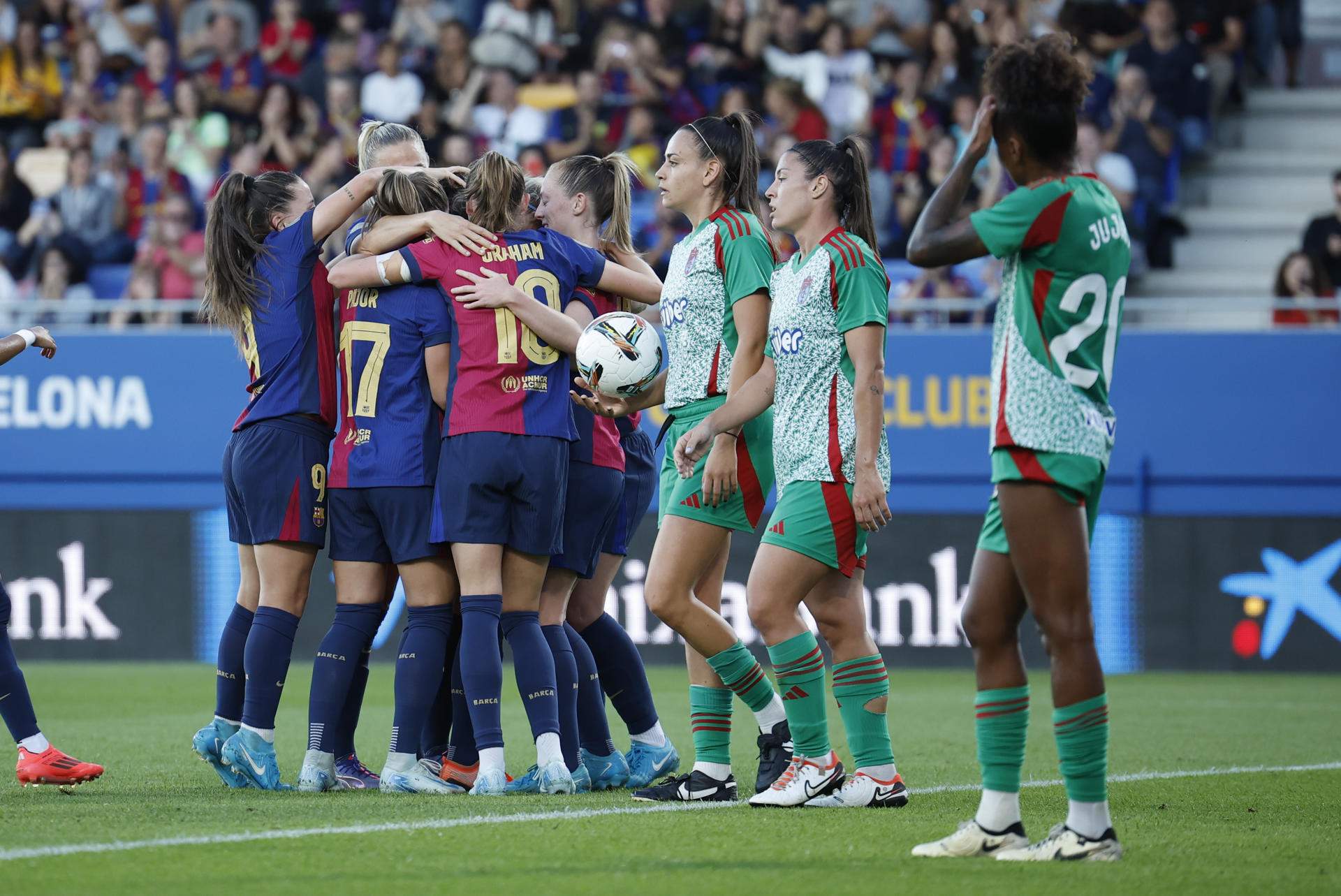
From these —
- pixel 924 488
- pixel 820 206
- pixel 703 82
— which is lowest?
pixel 924 488

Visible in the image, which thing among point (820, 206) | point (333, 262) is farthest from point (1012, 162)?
point (333, 262)

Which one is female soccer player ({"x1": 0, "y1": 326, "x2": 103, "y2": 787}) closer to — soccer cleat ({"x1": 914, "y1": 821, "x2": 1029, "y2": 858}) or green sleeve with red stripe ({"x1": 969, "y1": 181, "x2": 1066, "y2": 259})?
soccer cleat ({"x1": 914, "y1": 821, "x2": 1029, "y2": 858})

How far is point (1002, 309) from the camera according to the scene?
4.62m

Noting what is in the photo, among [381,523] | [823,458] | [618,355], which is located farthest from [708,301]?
[381,523]

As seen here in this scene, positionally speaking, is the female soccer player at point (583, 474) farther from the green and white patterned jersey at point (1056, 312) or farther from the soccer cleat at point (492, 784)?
the green and white patterned jersey at point (1056, 312)

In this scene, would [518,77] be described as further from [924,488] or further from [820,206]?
[820,206]

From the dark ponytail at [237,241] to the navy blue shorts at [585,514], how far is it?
1.29 m

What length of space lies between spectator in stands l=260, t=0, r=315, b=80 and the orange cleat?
11978mm

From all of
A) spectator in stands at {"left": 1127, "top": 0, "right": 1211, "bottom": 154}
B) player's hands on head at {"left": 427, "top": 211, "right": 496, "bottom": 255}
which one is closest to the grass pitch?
player's hands on head at {"left": 427, "top": 211, "right": 496, "bottom": 255}

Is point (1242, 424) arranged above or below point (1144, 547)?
above

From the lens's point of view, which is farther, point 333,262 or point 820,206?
point 333,262

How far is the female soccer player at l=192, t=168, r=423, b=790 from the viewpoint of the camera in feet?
20.0

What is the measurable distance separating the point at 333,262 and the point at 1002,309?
2.58 m

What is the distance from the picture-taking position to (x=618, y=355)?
5.86 metres
